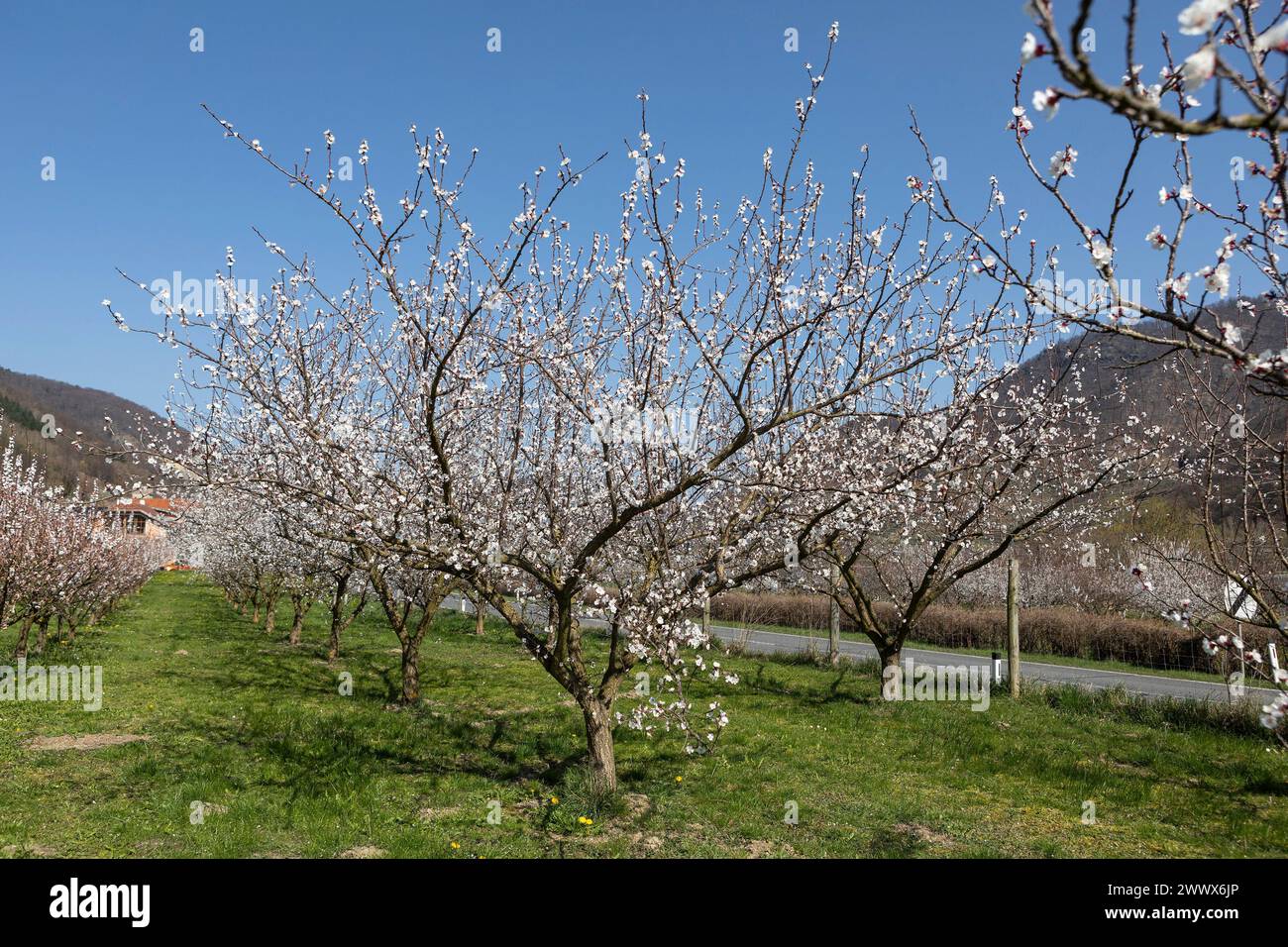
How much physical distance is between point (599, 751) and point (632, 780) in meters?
0.83

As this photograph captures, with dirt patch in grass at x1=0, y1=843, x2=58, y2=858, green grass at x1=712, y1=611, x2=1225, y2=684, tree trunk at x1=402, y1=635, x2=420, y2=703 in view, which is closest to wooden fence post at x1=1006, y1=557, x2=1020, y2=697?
green grass at x1=712, y1=611, x2=1225, y2=684

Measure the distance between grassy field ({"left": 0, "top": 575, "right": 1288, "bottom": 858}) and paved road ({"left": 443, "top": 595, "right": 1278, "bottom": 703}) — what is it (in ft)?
15.2

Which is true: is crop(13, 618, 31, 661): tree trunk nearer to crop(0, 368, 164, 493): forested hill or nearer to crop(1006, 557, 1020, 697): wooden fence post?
crop(1006, 557, 1020, 697): wooden fence post

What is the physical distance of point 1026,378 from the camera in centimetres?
1077

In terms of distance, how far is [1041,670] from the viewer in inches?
773

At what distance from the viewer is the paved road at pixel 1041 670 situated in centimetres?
1529

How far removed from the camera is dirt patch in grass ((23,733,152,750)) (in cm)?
861

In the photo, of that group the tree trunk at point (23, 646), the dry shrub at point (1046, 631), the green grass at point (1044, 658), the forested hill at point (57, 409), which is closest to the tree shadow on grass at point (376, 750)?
the tree trunk at point (23, 646)

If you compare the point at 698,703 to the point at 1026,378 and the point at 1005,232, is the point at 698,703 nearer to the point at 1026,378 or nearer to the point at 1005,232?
the point at 1026,378

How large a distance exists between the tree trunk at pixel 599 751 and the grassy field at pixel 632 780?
0.18m
